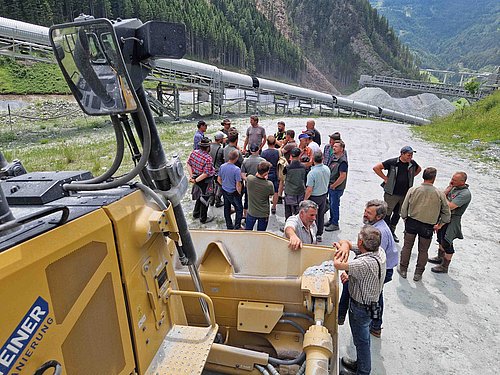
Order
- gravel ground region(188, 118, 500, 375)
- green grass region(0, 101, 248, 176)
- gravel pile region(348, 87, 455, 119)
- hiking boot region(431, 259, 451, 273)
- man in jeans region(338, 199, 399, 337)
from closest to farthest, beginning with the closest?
gravel ground region(188, 118, 500, 375) → man in jeans region(338, 199, 399, 337) → hiking boot region(431, 259, 451, 273) → green grass region(0, 101, 248, 176) → gravel pile region(348, 87, 455, 119)

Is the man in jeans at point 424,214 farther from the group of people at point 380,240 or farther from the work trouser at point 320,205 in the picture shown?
the work trouser at point 320,205

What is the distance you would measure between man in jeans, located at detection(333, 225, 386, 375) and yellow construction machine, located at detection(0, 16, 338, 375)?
366 mm

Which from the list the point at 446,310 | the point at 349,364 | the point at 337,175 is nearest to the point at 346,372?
the point at 349,364

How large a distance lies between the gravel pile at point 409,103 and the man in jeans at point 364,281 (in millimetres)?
40058

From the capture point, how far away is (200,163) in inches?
261

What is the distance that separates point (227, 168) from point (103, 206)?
14.5 feet

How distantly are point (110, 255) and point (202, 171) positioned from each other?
494cm

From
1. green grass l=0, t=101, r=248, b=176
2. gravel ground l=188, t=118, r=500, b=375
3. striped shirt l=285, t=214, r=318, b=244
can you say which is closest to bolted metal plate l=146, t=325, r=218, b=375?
striped shirt l=285, t=214, r=318, b=244

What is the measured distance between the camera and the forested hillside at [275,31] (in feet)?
180

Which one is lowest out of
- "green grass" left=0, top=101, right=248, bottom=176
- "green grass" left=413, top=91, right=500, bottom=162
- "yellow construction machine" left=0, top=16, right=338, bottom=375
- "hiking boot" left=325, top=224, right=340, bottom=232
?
"green grass" left=0, top=101, right=248, bottom=176

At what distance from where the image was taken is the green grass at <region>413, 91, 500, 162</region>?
1545 cm

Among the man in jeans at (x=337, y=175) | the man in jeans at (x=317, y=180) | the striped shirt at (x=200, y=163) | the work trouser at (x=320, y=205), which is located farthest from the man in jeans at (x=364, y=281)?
the striped shirt at (x=200, y=163)

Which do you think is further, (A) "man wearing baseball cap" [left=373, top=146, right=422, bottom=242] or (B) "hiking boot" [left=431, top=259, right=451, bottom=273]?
(A) "man wearing baseball cap" [left=373, top=146, right=422, bottom=242]

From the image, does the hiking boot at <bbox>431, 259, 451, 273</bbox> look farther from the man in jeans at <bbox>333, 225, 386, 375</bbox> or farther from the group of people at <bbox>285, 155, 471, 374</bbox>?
the man in jeans at <bbox>333, 225, 386, 375</bbox>
